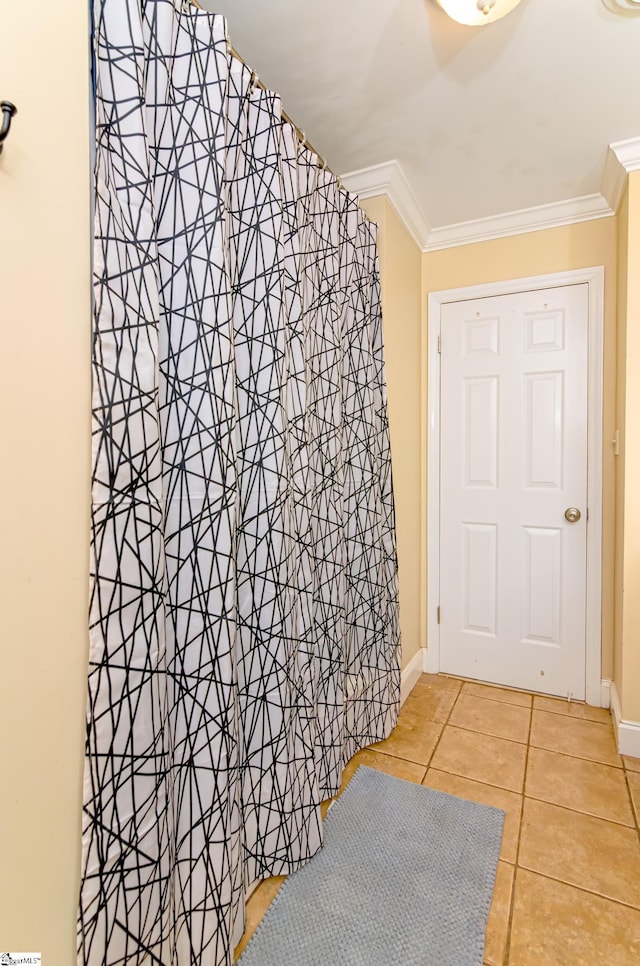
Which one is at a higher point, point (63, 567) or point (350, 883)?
point (63, 567)

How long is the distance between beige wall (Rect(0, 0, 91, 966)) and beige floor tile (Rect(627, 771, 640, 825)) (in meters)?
1.77

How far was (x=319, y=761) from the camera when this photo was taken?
4.88 ft

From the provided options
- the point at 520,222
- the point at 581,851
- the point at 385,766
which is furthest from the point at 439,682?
the point at 520,222

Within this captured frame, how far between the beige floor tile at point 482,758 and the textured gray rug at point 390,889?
0.17 meters

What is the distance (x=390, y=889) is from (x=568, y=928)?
461 millimetres

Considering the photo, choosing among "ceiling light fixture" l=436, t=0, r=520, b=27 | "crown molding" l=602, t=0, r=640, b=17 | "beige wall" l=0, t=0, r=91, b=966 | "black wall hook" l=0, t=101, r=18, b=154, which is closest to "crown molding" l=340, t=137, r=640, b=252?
"crown molding" l=602, t=0, r=640, b=17

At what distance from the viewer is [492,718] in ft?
7.13

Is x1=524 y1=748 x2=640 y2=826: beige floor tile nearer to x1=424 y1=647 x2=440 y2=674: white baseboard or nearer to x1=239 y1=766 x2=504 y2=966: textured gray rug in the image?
x1=239 y1=766 x2=504 y2=966: textured gray rug

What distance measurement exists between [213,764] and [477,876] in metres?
0.95

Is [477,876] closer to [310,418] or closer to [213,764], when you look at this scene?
[213,764]

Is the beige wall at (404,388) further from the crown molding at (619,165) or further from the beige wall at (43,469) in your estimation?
the beige wall at (43,469)

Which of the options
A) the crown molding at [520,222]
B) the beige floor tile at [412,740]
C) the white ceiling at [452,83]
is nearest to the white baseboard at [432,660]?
the beige floor tile at [412,740]

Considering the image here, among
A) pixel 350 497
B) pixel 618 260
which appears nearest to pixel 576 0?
pixel 618 260

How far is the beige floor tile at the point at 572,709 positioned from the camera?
2.18m
